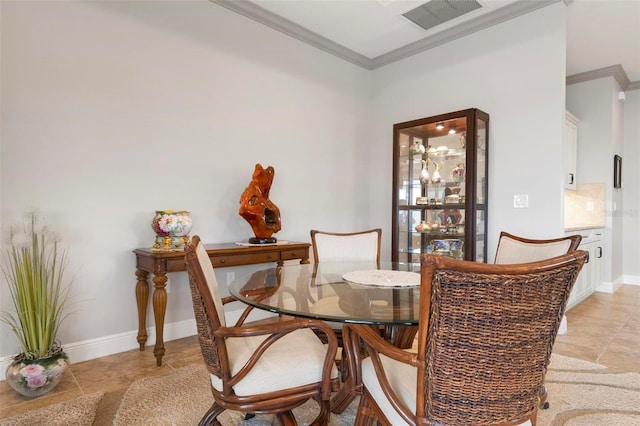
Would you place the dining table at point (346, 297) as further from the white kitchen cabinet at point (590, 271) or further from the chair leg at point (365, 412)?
the white kitchen cabinet at point (590, 271)

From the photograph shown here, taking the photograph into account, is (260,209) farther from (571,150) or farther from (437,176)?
(571,150)

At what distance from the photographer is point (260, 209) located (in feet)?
9.96

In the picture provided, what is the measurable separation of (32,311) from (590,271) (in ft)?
17.0

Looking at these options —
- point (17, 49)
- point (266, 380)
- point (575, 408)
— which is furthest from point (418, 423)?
point (17, 49)

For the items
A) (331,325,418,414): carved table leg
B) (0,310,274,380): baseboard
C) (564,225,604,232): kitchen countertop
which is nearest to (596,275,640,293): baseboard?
(564,225,604,232): kitchen countertop

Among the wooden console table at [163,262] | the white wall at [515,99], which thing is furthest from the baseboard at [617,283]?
the wooden console table at [163,262]

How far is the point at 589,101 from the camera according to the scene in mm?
4773

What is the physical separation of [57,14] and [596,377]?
412 centimetres

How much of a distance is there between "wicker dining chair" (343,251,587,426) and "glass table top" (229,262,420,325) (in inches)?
10.3

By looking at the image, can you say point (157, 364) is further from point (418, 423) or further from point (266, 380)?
point (418, 423)

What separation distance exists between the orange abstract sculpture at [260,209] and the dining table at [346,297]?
79 cm

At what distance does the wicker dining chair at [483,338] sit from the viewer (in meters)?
0.90

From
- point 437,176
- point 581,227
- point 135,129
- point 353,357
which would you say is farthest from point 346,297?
point 581,227

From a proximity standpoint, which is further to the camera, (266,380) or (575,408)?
(575,408)
